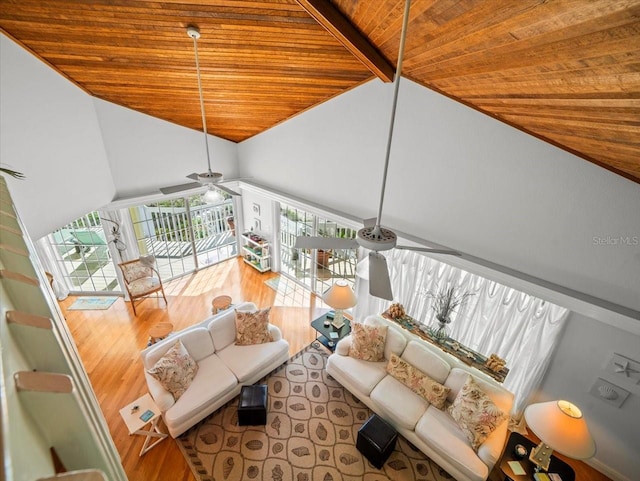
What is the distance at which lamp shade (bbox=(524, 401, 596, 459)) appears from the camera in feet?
8.86

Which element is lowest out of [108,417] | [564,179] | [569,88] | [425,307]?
[108,417]

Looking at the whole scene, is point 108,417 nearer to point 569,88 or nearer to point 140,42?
point 140,42

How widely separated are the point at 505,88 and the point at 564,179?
1.30m

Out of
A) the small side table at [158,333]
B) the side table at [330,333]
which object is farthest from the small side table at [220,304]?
the side table at [330,333]

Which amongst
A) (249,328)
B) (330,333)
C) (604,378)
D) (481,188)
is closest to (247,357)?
(249,328)

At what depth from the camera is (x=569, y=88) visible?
190 centimetres

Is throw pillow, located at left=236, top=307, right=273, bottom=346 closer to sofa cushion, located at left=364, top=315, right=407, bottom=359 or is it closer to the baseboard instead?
sofa cushion, located at left=364, top=315, right=407, bottom=359

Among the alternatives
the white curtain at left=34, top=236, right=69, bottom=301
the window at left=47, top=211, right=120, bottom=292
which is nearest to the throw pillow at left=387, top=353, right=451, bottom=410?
the window at left=47, top=211, right=120, bottom=292

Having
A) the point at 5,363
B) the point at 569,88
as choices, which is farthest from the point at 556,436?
the point at 5,363

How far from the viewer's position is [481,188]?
11.8 feet

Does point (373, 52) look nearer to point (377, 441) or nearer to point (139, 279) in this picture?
point (377, 441)

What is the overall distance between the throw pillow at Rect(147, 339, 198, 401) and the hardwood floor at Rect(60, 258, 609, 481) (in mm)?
625

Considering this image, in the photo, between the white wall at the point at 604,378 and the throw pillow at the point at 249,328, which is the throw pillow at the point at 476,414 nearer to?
the white wall at the point at 604,378

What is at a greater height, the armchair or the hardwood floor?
the armchair
